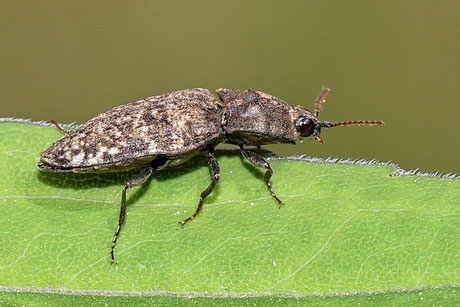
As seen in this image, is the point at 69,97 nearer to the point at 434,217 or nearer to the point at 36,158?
the point at 36,158

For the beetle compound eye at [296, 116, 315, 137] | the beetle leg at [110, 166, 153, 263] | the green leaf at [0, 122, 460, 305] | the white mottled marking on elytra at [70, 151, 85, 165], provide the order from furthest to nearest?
the beetle compound eye at [296, 116, 315, 137], the white mottled marking on elytra at [70, 151, 85, 165], the beetle leg at [110, 166, 153, 263], the green leaf at [0, 122, 460, 305]

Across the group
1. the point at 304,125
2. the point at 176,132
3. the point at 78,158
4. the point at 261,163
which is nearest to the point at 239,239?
the point at 261,163

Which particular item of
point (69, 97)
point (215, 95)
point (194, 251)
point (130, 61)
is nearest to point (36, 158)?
point (194, 251)

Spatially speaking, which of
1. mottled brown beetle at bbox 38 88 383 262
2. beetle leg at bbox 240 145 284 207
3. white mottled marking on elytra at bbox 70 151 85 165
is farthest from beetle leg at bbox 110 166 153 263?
beetle leg at bbox 240 145 284 207

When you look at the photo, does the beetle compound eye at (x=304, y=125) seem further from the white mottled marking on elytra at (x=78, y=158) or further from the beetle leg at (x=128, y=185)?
the white mottled marking on elytra at (x=78, y=158)

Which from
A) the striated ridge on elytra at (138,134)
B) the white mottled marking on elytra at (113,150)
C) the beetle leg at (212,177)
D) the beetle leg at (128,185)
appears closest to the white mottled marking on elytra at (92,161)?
the striated ridge on elytra at (138,134)

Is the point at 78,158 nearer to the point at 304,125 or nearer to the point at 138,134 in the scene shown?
the point at 138,134

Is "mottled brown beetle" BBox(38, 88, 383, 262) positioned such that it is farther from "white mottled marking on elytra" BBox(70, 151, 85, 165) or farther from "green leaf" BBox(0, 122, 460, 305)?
"green leaf" BBox(0, 122, 460, 305)
